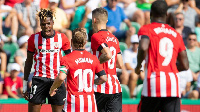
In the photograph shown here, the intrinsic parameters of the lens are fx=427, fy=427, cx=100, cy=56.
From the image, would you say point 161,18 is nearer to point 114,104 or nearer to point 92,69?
point 92,69

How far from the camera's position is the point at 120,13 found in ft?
38.4

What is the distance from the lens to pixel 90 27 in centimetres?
1159

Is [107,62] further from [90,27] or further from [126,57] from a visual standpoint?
[90,27]

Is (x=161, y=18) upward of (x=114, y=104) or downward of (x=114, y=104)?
upward

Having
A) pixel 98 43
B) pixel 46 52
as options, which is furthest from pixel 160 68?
pixel 46 52

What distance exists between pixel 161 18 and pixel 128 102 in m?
4.58

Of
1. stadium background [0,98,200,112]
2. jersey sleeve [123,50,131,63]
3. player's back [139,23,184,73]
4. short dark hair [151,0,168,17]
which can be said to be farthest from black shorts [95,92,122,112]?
jersey sleeve [123,50,131,63]

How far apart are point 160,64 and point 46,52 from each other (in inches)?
85.0

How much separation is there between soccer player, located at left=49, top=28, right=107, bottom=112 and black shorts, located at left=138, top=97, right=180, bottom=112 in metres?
0.71

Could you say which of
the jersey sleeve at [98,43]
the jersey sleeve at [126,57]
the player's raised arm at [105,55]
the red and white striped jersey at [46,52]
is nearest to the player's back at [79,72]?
the player's raised arm at [105,55]

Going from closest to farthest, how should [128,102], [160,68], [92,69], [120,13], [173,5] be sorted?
[160,68], [92,69], [128,102], [120,13], [173,5]

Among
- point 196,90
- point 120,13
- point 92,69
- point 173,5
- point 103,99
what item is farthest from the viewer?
point 173,5

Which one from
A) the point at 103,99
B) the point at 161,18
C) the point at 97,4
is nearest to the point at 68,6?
the point at 97,4

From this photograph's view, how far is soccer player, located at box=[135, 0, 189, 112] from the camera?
4.97m
